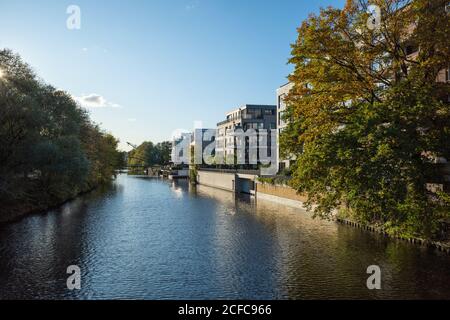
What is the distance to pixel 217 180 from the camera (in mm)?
94000

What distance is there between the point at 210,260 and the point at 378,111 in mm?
14245

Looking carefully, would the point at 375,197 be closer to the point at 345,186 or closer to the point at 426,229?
the point at 345,186

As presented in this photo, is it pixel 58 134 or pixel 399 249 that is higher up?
pixel 58 134

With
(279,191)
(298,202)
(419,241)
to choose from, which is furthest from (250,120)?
(419,241)

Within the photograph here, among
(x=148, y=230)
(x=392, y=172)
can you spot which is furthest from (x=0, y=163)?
(x=392, y=172)

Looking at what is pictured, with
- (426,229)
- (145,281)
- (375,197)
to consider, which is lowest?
(145,281)

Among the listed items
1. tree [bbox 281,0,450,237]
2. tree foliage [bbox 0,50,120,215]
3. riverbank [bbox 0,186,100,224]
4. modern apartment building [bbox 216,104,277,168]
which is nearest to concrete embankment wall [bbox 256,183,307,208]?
tree [bbox 281,0,450,237]

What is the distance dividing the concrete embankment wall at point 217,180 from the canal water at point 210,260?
41480 mm

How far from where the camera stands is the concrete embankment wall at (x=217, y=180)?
82.8 m

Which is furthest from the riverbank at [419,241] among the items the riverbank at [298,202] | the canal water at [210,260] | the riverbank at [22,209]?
the riverbank at [22,209]

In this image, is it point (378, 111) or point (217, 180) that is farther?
point (217, 180)

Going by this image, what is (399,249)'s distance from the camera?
26.6 metres

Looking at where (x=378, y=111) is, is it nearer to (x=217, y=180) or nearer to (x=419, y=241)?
(x=419, y=241)
